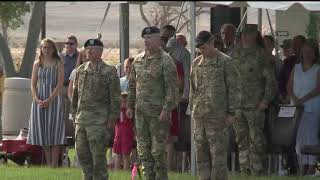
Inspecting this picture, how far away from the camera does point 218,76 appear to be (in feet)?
38.9

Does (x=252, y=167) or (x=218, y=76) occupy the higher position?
(x=218, y=76)

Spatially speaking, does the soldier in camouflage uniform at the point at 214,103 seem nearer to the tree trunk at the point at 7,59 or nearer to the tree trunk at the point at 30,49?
the tree trunk at the point at 30,49

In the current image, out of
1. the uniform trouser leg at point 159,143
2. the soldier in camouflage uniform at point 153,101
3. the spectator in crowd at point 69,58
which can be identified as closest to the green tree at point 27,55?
the spectator in crowd at point 69,58

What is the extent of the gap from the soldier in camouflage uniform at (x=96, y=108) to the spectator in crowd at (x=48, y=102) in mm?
2790

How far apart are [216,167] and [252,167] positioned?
223 cm

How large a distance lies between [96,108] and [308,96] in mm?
3659

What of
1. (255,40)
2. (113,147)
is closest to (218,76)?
(255,40)

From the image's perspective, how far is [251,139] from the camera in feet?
46.3

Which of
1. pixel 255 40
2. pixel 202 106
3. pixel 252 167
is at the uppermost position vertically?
pixel 255 40

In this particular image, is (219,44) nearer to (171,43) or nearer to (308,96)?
(171,43)

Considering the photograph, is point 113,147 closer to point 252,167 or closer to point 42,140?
point 42,140

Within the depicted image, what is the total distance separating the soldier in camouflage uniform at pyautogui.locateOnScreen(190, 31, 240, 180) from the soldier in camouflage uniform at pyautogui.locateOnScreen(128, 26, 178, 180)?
397 mm

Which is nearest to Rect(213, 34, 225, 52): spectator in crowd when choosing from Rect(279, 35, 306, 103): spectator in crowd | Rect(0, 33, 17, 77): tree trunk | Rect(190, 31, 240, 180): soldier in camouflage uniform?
Rect(279, 35, 306, 103): spectator in crowd

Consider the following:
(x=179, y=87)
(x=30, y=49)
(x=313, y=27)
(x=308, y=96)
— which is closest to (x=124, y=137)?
(x=179, y=87)
